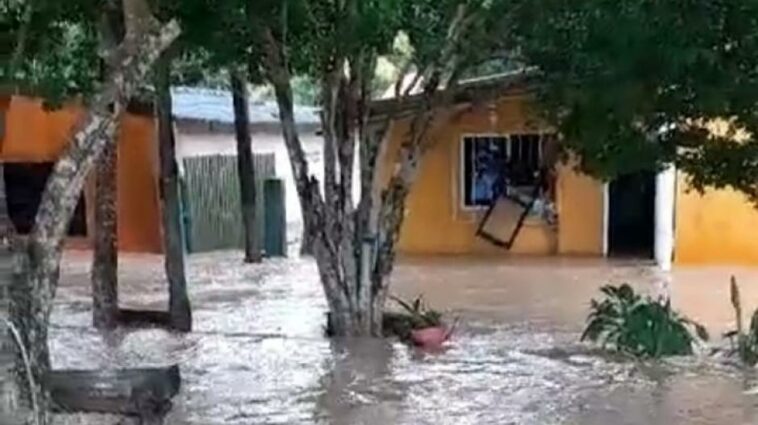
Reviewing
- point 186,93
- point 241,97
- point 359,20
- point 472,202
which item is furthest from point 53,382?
point 186,93

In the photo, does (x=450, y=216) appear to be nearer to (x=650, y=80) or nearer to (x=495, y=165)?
(x=495, y=165)

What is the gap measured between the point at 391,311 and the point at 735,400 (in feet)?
17.3

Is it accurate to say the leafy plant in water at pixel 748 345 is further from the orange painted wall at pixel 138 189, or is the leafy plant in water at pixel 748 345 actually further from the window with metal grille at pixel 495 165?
the orange painted wall at pixel 138 189

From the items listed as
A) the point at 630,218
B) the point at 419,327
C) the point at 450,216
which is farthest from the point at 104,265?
the point at 630,218

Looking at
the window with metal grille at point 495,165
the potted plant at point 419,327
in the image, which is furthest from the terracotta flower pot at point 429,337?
the window with metal grille at point 495,165

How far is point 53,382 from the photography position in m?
7.80

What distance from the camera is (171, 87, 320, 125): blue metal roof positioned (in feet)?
79.8

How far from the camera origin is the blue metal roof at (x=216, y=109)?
24312 millimetres

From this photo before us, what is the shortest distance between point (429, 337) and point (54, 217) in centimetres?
591

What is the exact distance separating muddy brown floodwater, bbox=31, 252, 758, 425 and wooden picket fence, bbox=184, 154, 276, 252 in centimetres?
420

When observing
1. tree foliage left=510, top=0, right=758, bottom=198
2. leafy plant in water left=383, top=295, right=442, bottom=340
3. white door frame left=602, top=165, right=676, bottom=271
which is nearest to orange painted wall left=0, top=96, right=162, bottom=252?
white door frame left=602, top=165, right=676, bottom=271

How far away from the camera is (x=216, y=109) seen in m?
25.5

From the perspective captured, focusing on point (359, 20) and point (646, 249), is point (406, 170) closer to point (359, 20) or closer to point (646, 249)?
point (359, 20)

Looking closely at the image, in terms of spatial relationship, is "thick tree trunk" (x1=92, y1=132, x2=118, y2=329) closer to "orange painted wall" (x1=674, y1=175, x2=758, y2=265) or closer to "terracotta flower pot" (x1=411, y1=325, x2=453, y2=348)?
"terracotta flower pot" (x1=411, y1=325, x2=453, y2=348)
